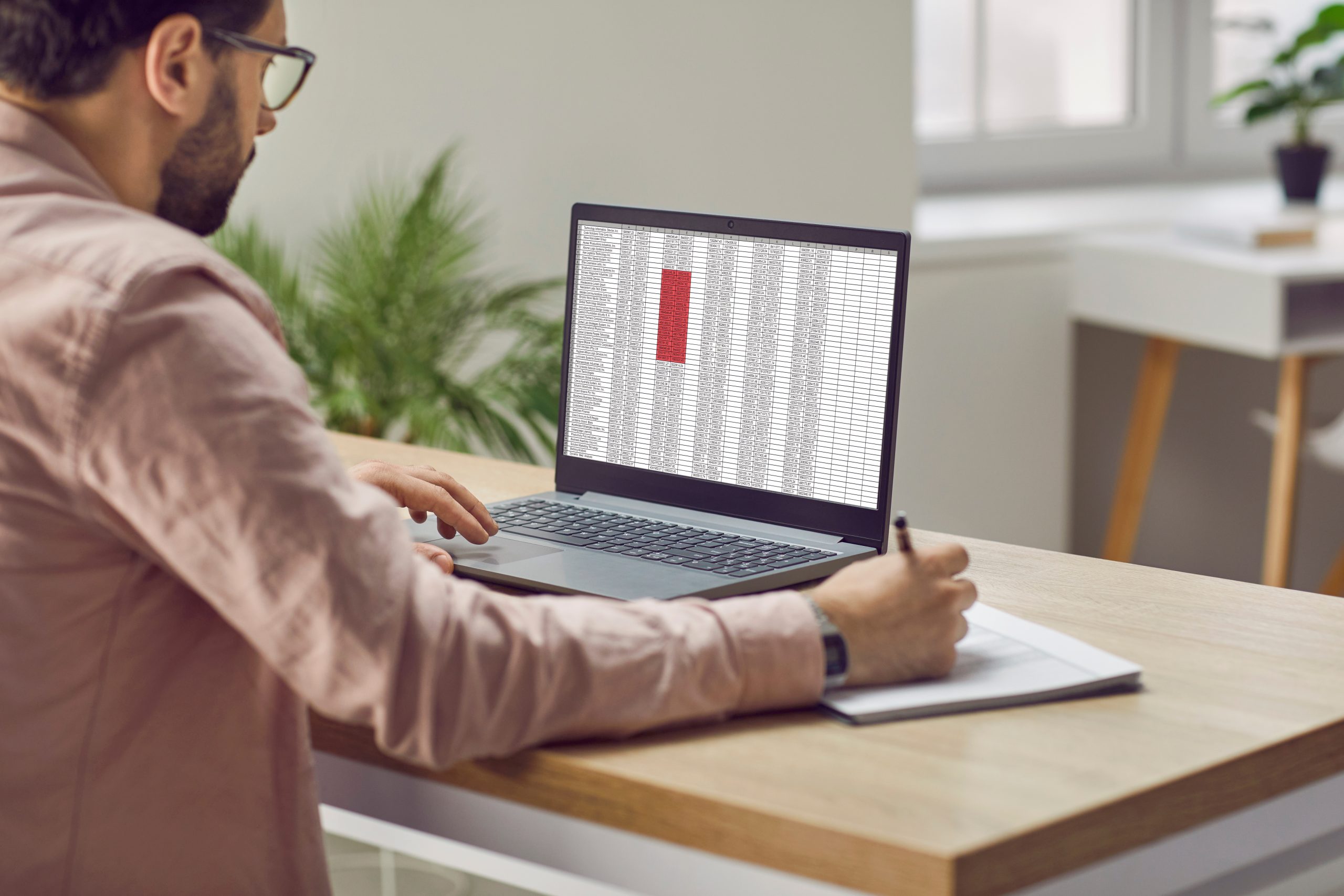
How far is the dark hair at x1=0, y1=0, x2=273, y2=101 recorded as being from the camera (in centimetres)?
76

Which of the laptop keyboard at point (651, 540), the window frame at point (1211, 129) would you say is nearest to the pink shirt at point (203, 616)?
the laptop keyboard at point (651, 540)

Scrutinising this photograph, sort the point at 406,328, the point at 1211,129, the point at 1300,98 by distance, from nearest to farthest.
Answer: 1. the point at 406,328
2. the point at 1300,98
3. the point at 1211,129

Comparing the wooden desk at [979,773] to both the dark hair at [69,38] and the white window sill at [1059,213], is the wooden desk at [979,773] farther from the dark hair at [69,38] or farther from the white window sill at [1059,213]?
the white window sill at [1059,213]

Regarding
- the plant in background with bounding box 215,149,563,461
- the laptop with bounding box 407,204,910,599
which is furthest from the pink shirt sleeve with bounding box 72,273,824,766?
the plant in background with bounding box 215,149,563,461

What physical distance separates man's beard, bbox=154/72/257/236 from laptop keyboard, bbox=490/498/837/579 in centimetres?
38

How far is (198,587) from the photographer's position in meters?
0.72

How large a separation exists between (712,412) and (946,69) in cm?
238

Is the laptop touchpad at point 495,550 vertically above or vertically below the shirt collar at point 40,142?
below

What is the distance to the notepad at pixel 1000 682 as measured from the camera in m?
0.82

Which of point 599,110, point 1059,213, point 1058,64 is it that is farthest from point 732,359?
point 1058,64

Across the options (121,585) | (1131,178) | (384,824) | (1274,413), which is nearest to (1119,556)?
(1274,413)

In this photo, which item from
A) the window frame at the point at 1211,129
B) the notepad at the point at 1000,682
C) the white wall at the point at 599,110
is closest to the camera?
the notepad at the point at 1000,682

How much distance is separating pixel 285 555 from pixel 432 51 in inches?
78.0

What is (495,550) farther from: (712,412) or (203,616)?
(203,616)
